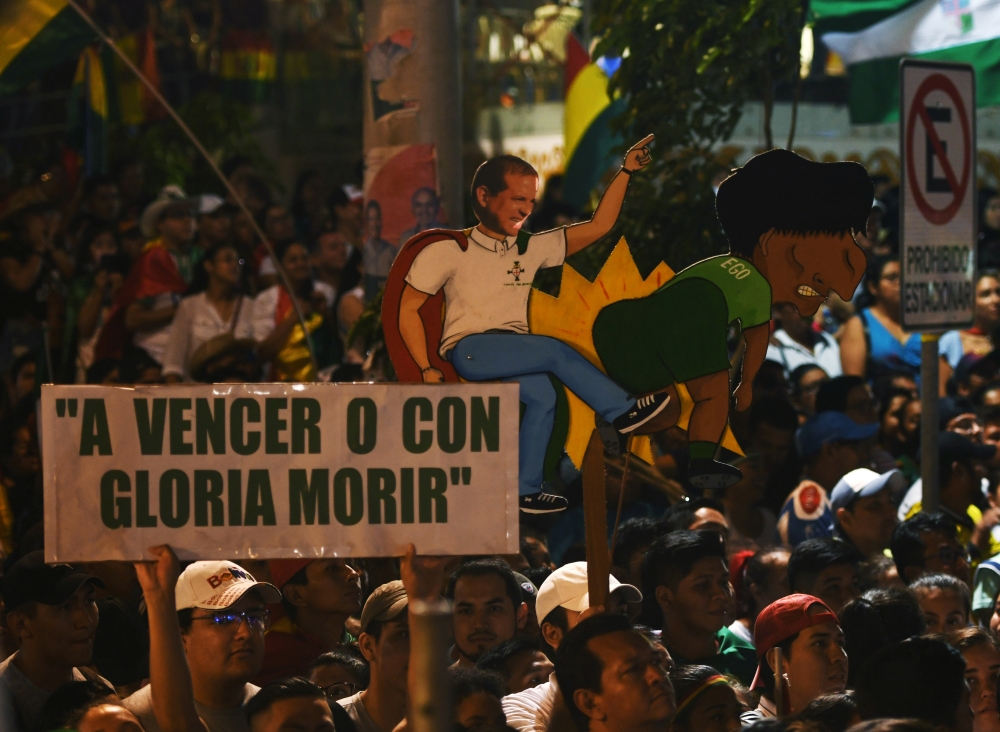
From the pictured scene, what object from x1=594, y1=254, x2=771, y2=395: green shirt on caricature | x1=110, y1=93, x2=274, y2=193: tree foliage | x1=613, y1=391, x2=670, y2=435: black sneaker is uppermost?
x1=110, y1=93, x2=274, y2=193: tree foliage

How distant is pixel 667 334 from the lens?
4.50 metres

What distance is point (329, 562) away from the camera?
5359 millimetres

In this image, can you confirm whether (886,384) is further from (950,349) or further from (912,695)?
(912,695)

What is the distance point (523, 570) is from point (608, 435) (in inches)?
67.3

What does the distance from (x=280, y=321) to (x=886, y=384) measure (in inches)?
138

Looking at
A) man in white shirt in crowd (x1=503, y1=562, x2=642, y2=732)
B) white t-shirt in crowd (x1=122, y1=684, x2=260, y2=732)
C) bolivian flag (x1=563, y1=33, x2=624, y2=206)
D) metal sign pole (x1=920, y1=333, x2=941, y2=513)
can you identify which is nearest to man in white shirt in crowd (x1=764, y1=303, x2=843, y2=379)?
bolivian flag (x1=563, y1=33, x2=624, y2=206)

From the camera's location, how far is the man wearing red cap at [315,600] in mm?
5332

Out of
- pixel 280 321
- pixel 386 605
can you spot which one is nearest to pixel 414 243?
pixel 386 605

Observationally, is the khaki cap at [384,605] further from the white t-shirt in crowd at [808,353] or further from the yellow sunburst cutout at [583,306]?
the white t-shirt in crowd at [808,353]

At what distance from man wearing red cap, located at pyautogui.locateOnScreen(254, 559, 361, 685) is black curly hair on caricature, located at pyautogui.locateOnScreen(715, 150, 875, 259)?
1839 mm

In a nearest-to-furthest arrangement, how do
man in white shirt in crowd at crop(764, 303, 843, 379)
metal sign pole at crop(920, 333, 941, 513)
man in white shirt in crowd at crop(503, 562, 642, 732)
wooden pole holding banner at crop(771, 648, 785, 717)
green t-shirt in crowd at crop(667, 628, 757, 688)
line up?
1. wooden pole holding banner at crop(771, 648, 785, 717)
2. man in white shirt in crowd at crop(503, 562, 642, 732)
3. green t-shirt in crowd at crop(667, 628, 757, 688)
4. metal sign pole at crop(920, 333, 941, 513)
5. man in white shirt in crowd at crop(764, 303, 843, 379)

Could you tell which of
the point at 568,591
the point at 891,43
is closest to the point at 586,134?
the point at 891,43

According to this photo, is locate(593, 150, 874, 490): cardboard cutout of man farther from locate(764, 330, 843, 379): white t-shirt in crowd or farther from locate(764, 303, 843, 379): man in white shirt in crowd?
locate(764, 330, 843, 379): white t-shirt in crowd

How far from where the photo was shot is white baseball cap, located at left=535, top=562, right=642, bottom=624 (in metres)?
5.03
